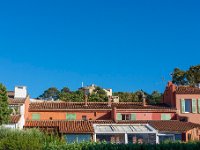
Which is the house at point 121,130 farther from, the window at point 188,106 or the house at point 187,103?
the window at point 188,106

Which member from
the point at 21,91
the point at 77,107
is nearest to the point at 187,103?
the point at 77,107

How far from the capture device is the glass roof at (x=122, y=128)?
Answer: 55375mm

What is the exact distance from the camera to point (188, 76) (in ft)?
301

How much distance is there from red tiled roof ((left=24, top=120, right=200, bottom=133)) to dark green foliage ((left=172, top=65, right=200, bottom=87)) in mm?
30227

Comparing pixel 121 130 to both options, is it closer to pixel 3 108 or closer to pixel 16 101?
pixel 16 101

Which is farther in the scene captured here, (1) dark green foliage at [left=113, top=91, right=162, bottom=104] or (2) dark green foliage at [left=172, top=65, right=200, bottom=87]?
(1) dark green foliage at [left=113, top=91, right=162, bottom=104]

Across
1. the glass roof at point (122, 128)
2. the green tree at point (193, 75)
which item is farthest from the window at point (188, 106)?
the green tree at point (193, 75)

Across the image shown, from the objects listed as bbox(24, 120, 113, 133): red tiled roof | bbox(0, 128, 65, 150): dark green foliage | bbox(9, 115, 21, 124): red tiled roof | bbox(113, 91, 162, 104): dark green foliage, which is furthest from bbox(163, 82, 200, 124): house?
bbox(0, 128, 65, 150): dark green foliage

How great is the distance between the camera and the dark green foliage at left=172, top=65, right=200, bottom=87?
90.0 metres

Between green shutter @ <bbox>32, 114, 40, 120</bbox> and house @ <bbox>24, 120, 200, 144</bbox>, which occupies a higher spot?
green shutter @ <bbox>32, 114, 40, 120</bbox>

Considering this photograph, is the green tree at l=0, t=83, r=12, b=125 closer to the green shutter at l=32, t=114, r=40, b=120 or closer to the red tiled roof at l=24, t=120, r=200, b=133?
the red tiled roof at l=24, t=120, r=200, b=133

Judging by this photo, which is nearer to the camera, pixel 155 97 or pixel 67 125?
pixel 67 125

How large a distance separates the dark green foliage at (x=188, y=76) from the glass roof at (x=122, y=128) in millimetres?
33420

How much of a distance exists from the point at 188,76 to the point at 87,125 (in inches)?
1578
